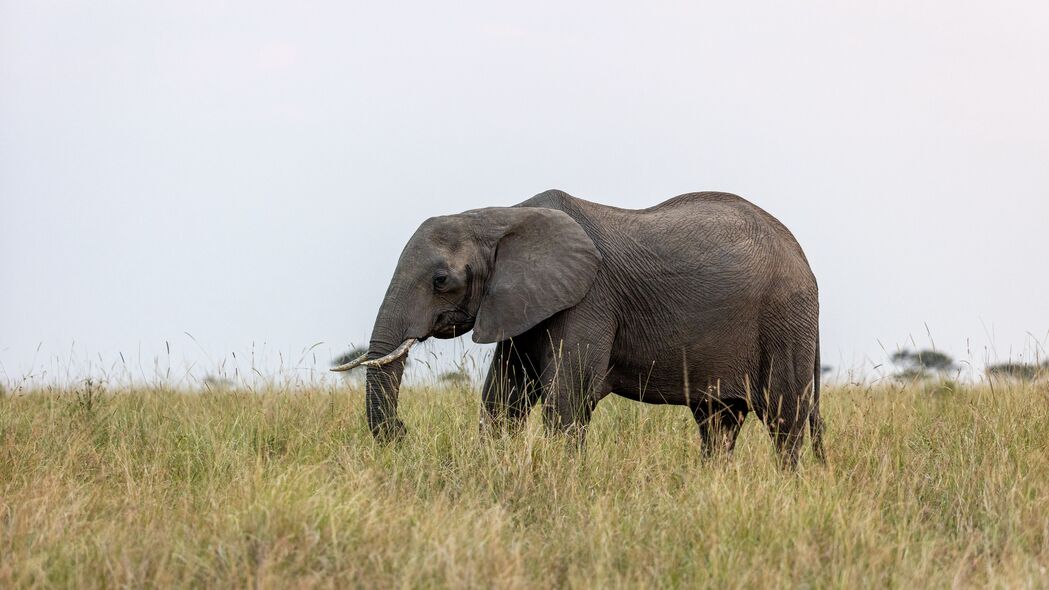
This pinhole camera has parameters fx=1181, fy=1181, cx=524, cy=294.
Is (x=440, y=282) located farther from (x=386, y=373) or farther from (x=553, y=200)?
(x=553, y=200)

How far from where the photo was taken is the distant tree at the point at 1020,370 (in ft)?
33.9

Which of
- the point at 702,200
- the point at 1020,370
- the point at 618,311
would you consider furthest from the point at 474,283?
the point at 1020,370

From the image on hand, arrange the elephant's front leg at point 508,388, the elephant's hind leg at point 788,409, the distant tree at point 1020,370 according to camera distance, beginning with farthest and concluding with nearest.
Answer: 1. the distant tree at point 1020,370
2. the elephant's hind leg at point 788,409
3. the elephant's front leg at point 508,388

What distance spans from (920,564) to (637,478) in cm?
200

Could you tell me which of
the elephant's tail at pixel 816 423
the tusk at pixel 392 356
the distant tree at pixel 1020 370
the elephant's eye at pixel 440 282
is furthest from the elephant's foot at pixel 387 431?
the distant tree at pixel 1020 370

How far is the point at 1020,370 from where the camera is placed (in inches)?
442

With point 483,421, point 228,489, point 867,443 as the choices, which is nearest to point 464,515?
point 228,489

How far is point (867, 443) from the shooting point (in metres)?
8.70

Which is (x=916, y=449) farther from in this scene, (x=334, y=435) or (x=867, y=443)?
(x=334, y=435)

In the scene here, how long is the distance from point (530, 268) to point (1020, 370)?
5856mm

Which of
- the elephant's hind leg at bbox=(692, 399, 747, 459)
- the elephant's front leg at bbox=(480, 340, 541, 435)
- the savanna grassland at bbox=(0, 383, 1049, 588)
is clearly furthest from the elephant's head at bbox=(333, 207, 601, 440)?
the elephant's hind leg at bbox=(692, 399, 747, 459)

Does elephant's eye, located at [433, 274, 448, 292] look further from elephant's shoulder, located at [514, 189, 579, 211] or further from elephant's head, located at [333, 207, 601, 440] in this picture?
elephant's shoulder, located at [514, 189, 579, 211]

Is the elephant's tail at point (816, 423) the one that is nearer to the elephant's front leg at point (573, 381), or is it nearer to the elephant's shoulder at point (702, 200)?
the elephant's shoulder at point (702, 200)

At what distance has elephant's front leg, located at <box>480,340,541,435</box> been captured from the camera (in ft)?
26.3
